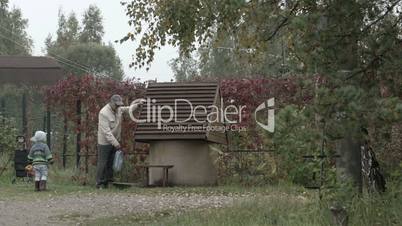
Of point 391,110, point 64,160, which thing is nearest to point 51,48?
point 64,160

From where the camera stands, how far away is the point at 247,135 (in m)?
16.0

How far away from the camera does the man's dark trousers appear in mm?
14531

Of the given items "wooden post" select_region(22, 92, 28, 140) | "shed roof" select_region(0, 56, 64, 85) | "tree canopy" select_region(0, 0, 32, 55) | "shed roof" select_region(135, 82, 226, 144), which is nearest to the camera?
"shed roof" select_region(135, 82, 226, 144)

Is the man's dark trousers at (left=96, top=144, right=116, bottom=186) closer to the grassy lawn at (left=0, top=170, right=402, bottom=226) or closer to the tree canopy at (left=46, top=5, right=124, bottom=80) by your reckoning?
the grassy lawn at (left=0, top=170, right=402, bottom=226)

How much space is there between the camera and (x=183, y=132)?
15031mm

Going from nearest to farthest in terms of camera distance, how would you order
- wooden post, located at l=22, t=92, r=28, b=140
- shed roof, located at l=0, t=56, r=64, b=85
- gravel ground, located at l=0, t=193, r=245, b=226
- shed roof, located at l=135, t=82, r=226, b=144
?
gravel ground, located at l=0, t=193, r=245, b=226 → shed roof, located at l=135, t=82, r=226, b=144 → wooden post, located at l=22, t=92, r=28, b=140 → shed roof, located at l=0, t=56, r=64, b=85

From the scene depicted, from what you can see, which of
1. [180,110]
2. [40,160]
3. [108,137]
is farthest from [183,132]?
[40,160]

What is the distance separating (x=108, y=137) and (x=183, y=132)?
5.13 feet

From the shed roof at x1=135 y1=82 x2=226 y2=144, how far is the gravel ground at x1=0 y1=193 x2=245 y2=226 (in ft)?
7.24

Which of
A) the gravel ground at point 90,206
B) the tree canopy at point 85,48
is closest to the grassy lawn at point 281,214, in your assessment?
the gravel ground at point 90,206

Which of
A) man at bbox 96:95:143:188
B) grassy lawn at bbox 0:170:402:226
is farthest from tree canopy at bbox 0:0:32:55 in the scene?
grassy lawn at bbox 0:170:402:226

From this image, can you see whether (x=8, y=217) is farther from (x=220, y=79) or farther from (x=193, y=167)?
(x=220, y=79)

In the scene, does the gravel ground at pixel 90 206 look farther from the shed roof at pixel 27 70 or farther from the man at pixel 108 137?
the shed roof at pixel 27 70

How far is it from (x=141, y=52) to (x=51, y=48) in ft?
211
